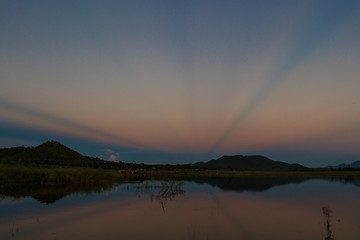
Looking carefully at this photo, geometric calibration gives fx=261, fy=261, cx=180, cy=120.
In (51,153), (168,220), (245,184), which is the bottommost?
(168,220)

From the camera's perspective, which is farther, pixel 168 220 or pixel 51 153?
pixel 51 153

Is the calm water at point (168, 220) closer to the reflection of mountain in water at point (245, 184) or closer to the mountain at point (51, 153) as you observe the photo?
the reflection of mountain in water at point (245, 184)

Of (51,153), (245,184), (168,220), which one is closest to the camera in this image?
(168,220)

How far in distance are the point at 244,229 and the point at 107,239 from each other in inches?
247

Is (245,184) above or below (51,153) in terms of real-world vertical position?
below

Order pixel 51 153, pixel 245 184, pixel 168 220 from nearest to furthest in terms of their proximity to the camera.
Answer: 1. pixel 168 220
2. pixel 245 184
3. pixel 51 153

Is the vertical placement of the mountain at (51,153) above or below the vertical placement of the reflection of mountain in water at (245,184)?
above

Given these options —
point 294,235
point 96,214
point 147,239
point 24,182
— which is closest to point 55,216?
point 96,214

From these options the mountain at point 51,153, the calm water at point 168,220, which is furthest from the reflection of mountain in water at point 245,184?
the mountain at point 51,153

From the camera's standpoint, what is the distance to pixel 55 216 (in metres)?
14.5

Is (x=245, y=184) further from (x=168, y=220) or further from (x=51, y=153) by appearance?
(x=51, y=153)

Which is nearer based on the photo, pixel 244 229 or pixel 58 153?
pixel 244 229

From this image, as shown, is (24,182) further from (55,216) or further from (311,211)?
(311,211)

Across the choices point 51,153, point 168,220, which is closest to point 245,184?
point 168,220
